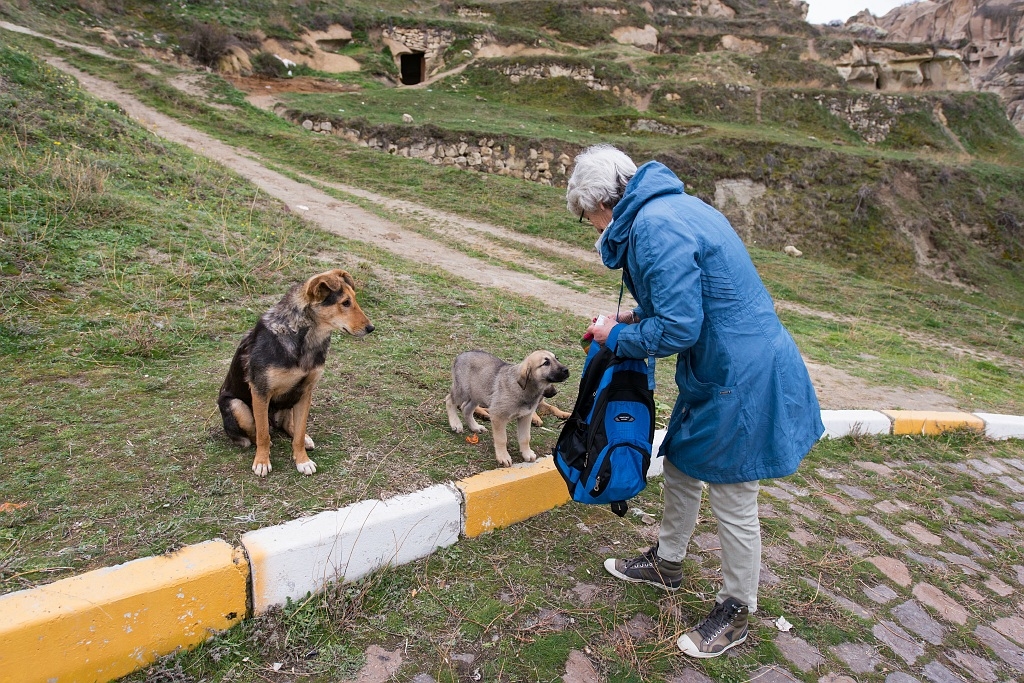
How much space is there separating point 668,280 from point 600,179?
2.14 feet

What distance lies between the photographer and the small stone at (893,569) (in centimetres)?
365

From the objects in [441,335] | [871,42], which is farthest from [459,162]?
[871,42]

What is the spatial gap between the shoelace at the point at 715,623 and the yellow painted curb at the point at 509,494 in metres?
1.20

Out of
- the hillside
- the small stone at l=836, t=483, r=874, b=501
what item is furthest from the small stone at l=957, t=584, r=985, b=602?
the hillside

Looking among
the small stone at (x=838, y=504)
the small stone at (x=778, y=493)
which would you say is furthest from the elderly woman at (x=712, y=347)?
the small stone at (x=838, y=504)

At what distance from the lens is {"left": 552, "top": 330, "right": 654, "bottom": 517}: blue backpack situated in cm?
288

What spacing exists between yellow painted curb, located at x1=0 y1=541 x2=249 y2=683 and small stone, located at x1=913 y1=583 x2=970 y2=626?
3.78 metres

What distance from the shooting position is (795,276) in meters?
13.8

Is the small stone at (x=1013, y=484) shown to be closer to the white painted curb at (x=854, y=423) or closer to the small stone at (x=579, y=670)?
the white painted curb at (x=854, y=423)

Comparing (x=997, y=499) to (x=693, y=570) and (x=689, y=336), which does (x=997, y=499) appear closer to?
(x=693, y=570)

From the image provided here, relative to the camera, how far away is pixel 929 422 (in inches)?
241

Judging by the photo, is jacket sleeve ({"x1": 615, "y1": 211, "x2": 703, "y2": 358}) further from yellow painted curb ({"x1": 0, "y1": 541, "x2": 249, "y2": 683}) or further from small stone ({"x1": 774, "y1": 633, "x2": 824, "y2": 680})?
yellow painted curb ({"x1": 0, "y1": 541, "x2": 249, "y2": 683})

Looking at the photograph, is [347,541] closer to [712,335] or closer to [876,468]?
[712,335]

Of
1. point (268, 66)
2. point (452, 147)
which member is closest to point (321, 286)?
point (452, 147)
